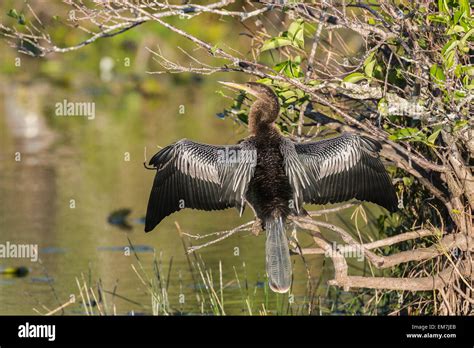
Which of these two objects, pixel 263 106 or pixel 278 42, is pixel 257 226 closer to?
pixel 263 106

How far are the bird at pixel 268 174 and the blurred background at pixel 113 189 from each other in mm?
741

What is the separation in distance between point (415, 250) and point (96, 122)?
516 inches

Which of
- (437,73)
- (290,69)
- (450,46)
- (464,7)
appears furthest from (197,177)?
(464,7)

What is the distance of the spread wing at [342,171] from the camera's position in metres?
6.34

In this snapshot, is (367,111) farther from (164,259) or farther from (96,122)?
(96,122)

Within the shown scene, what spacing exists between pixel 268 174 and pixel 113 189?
24.1 ft

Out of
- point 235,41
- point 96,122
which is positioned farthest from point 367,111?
point 235,41

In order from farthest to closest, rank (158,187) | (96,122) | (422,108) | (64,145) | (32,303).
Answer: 1. (96,122)
2. (64,145)
3. (32,303)
4. (158,187)
5. (422,108)

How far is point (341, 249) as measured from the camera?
629cm

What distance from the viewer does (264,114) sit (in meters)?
6.33

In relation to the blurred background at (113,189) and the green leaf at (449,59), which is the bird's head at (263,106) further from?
the green leaf at (449,59)

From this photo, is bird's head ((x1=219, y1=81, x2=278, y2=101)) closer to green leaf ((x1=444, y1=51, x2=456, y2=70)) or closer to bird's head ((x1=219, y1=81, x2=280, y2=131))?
bird's head ((x1=219, y1=81, x2=280, y2=131))

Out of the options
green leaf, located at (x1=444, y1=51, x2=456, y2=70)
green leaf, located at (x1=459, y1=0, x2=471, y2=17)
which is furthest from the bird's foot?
green leaf, located at (x1=459, y1=0, x2=471, y2=17)

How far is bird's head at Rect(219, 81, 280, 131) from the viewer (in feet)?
A: 20.7
